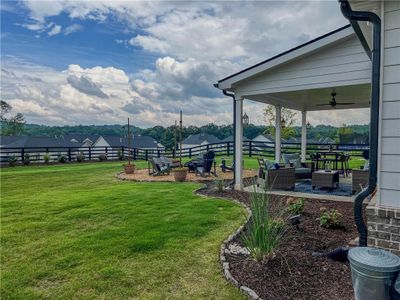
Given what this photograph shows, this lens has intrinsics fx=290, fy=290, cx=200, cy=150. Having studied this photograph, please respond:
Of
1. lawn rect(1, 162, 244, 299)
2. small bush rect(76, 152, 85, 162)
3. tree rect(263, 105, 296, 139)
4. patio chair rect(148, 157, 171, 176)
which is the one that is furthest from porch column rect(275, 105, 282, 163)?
small bush rect(76, 152, 85, 162)

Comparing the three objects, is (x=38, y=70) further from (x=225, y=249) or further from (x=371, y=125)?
(x=371, y=125)

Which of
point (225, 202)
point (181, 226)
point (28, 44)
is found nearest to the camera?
point (181, 226)

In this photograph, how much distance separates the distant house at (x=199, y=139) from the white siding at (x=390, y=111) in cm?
5036

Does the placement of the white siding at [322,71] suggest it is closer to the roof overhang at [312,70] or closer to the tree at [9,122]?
the roof overhang at [312,70]

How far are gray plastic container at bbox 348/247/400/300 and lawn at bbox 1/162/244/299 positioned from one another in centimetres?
104

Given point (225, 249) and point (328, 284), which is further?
point (225, 249)

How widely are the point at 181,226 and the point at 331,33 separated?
4.62 meters

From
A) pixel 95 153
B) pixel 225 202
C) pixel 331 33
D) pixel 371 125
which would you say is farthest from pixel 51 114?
pixel 371 125

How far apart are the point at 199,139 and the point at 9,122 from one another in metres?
30.1

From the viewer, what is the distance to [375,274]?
2.06 metres

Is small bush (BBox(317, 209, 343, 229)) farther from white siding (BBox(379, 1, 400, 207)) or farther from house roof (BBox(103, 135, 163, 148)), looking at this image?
house roof (BBox(103, 135, 163, 148))

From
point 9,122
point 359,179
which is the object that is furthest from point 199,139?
point 359,179

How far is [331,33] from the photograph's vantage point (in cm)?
565

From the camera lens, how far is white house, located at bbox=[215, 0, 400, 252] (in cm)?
284
